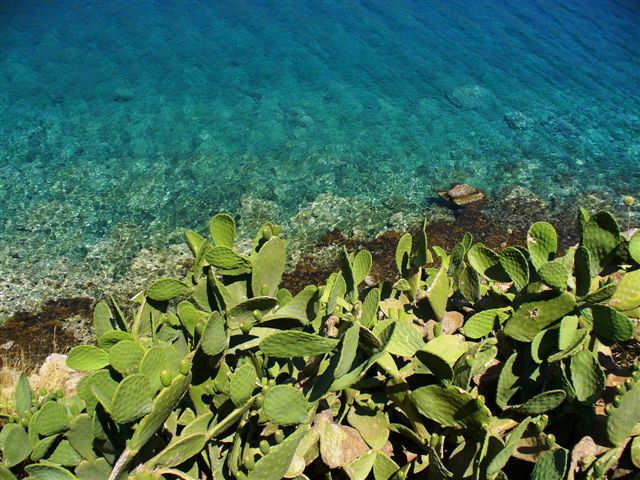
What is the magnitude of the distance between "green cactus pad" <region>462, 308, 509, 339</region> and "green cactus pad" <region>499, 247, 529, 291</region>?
15 cm

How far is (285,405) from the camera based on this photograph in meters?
2.09

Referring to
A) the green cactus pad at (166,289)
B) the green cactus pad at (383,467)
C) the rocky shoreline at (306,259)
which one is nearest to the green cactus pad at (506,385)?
the green cactus pad at (383,467)

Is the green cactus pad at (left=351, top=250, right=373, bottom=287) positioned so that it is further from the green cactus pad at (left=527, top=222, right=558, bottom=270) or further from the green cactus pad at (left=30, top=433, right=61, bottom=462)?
the green cactus pad at (left=30, top=433, right=61, bottom=462)

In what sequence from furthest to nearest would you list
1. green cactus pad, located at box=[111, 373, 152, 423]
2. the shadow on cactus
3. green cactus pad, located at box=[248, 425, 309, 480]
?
the shadow on cactus, green cactus pad, located at box=[248, 425, 309, 480], green cactus pad, located at box=[111, 373, 152, 423]

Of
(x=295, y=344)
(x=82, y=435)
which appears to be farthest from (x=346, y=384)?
(x=82, y=435)

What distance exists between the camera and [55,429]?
2.18 metres

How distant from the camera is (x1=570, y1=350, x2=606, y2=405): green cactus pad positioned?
2.16 meters

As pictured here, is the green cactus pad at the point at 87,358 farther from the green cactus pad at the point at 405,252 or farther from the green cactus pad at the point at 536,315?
the green cactus pad at the point at 536,315

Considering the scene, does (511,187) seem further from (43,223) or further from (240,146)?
(43,223)

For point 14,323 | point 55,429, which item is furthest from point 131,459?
point 14,323

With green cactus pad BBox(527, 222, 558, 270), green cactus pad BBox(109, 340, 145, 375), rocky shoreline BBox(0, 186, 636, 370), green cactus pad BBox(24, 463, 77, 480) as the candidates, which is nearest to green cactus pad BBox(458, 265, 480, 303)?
green cactus pad BBox(527, 222, 558, 270)

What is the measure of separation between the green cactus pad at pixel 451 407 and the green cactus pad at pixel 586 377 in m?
0.35

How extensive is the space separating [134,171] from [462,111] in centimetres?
561

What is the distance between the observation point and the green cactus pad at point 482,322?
2600 millimetres
